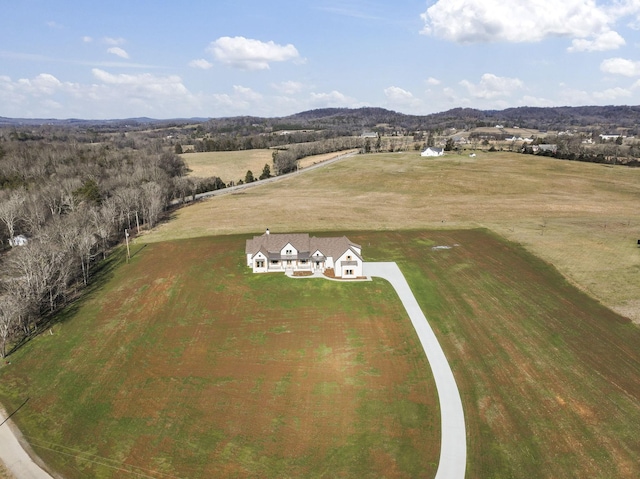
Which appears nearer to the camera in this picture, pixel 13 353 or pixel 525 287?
pixel 13 353

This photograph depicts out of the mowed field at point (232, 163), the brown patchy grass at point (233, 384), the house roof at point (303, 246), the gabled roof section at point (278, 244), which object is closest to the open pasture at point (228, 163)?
the mowed field at point (232, 163)

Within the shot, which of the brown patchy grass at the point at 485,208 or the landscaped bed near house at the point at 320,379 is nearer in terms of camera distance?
the landscaped bed near house at the point at 320,379

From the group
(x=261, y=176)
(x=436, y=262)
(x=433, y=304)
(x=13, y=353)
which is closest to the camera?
(x=13, y=353)

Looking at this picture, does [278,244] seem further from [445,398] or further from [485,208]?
[485,208]

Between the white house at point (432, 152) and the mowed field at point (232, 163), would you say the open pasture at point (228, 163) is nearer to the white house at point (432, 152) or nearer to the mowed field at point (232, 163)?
the mowed field at point (232, 163)

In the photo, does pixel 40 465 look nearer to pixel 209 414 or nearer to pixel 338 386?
pixel 209 414

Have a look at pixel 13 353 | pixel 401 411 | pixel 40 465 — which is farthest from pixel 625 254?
pixel 13 353
